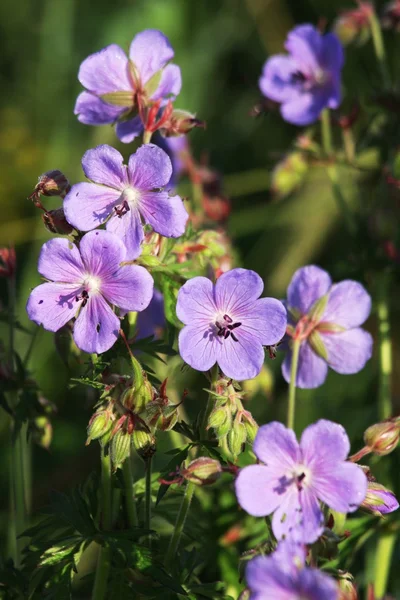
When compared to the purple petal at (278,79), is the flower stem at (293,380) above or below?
below

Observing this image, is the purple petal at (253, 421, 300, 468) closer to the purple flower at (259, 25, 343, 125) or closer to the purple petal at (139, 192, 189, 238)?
the purple petal at (139, 192, 189, 238)

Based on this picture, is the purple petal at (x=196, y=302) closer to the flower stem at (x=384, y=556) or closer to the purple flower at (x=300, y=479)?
the purple flower at (x=300, y=479)

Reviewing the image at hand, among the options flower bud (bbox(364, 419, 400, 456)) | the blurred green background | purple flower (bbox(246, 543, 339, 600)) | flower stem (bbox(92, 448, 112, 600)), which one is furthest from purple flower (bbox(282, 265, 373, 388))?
the blurred green background

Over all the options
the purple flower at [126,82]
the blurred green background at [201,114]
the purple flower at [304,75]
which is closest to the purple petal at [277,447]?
the purple flower at [126,82]

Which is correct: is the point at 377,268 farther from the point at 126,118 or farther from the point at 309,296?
the point at 126,118

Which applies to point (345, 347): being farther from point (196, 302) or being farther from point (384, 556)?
point (384, 556)

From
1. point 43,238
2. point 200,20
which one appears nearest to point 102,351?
point 43,238
